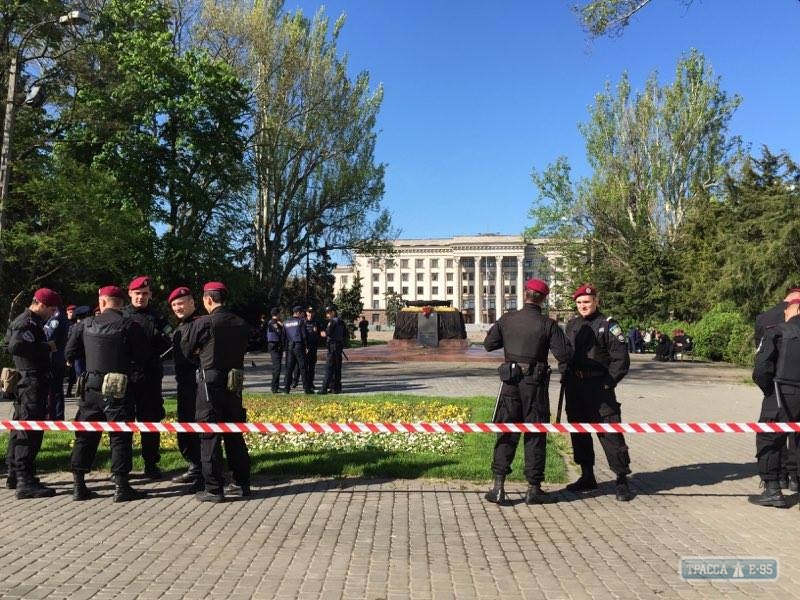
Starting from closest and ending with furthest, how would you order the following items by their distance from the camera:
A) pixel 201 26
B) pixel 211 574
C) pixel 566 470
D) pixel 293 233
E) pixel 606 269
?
pixel 211 574
pixel 566 470
pixel 201 26
pixel 293 233
pixel 606 269

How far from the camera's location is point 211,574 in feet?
13.9

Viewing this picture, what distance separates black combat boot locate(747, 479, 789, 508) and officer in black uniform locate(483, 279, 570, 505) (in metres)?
1.88

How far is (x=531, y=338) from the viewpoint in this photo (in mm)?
5898

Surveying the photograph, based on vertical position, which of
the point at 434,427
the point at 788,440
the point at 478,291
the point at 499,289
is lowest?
the point at 788,440

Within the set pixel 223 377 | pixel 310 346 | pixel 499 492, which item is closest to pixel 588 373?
pixel 499 492

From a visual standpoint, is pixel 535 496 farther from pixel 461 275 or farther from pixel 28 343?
pixel 461 275

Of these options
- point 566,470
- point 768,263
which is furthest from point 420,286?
point 566,470

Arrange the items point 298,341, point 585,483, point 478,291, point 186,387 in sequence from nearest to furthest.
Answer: point 585,483, point 186,387, point 298,341, point 478,291

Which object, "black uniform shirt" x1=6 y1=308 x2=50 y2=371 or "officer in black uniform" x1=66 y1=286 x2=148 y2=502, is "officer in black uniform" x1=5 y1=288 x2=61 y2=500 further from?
"officer in black uniform" x1=66 y1=286 x2=148 y2=502

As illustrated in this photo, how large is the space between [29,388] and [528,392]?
461 cm

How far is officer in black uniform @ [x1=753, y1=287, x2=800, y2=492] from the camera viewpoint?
6.29m

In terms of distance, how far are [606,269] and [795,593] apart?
43.7 m

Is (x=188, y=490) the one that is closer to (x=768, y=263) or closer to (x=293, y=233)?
(x=768, y=263)

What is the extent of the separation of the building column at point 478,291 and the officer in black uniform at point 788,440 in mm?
115170
